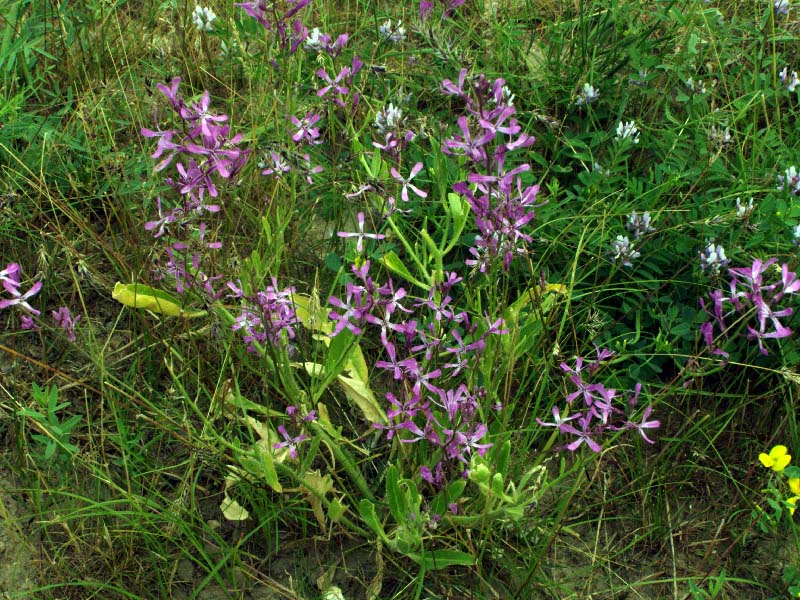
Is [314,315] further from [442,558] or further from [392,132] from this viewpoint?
[442,558]

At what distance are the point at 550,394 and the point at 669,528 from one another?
475 millimetres

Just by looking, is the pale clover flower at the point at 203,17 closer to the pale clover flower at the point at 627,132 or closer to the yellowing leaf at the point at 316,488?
the pale clover flower at the point at 627,132

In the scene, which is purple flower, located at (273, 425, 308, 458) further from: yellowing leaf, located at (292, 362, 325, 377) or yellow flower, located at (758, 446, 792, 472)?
yellow flower, located at (758, 446, 792, 472)

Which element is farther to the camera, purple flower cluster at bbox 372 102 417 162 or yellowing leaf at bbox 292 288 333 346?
purple flower cluster at bbox 372 102 417 162

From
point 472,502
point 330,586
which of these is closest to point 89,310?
point 330,586

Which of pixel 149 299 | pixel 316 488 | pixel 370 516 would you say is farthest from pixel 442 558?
pixel 149 299

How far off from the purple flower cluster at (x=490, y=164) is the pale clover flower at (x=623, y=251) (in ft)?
1.97

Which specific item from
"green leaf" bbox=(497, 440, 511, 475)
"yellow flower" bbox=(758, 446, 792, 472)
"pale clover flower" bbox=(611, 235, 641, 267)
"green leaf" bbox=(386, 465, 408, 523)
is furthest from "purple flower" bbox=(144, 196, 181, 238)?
"yellow flower" bbox=(758, 446, 792, 472)

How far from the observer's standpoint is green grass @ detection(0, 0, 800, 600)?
209 cm

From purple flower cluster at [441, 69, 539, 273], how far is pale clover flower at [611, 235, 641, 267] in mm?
599

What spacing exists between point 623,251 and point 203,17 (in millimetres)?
1750

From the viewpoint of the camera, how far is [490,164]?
176cm

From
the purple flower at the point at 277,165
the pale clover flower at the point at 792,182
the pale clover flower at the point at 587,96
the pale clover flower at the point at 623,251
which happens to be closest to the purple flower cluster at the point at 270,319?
the purple flower at the point at 277,165

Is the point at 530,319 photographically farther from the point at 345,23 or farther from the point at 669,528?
the point at 345,23
